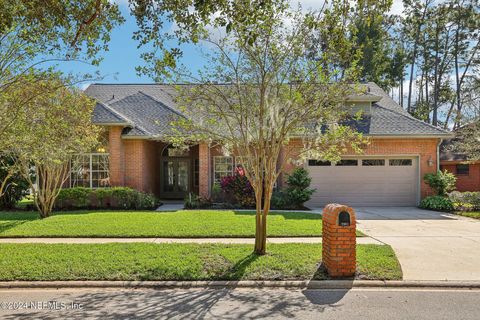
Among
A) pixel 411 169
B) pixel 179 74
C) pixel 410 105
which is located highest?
pixel 410 105

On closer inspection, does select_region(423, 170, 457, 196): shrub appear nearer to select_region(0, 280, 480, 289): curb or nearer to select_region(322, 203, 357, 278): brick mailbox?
select_region(0, 280, 480, 289): curb

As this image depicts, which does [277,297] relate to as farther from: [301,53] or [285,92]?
[301,53]

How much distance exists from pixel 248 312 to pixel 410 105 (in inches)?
1477

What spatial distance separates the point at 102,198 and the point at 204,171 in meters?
4.39

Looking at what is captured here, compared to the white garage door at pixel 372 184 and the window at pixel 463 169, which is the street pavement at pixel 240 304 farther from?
the window at pixel 463 169

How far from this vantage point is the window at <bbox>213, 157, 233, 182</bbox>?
18547mm

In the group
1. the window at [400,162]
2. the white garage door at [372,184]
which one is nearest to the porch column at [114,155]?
the white garage door at [372,184]

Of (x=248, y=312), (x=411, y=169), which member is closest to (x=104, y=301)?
(x=248, y=312)

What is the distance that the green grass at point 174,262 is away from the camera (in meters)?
6.66

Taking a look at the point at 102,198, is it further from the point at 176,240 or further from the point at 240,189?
the point at 176,240

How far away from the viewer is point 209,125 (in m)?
8.39

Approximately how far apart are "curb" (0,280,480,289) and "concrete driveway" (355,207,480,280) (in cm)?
28

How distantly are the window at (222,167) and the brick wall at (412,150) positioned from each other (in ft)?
8.64

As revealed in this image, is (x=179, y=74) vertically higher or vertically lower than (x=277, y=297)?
higher
